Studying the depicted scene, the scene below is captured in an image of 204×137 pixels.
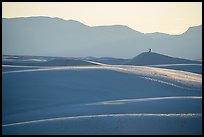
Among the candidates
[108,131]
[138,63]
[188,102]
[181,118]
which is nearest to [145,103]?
[188,102]

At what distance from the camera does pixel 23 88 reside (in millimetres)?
22219

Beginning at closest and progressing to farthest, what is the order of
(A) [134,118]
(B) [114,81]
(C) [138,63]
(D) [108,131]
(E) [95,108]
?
(D) [108,131], (A) [134,118], (E) [95,108], (B) [114,81], (C) [138,63]

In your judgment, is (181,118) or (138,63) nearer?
(181,118)

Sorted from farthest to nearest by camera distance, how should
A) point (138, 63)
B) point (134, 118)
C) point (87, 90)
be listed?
point (138, 63) < point (87, 90) < point (134, 118)

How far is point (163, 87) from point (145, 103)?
6909 millimetres

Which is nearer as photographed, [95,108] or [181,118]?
[181,118]

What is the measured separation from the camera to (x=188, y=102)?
16609 millimetres

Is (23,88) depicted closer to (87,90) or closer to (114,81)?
(87,90)

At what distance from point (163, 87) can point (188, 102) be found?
669 centimetres

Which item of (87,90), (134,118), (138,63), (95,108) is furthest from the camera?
(138,63)

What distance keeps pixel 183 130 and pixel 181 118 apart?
0.72 metres

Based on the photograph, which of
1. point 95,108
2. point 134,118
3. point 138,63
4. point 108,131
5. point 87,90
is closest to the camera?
point 108,131

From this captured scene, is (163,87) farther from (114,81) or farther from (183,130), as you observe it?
(183,130)

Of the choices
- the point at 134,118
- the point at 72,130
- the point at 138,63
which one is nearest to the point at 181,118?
the point at 134,118
